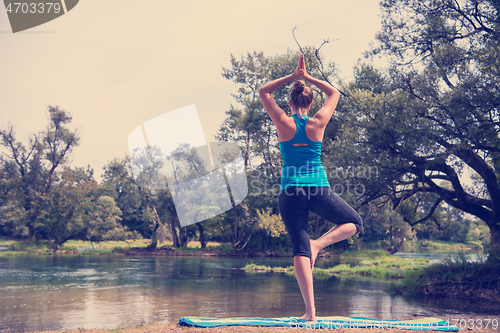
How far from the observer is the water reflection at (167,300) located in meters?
10.2

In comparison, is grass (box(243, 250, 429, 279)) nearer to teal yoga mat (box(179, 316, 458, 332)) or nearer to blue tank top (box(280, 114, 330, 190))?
teal yoga mat (box(179, 316, 458, 332))

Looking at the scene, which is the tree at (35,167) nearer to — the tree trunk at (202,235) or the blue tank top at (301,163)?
the tree trunk at (202,235)

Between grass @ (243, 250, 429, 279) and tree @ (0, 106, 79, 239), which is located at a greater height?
tree @ (0, 106, 79, 239)

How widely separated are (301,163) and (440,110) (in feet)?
36.7

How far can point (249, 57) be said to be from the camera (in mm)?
36750

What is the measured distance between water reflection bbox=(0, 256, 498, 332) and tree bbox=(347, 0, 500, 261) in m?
4.08

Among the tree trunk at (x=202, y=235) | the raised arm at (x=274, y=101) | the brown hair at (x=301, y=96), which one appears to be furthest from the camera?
the tree trunk at (x=202, y=235)

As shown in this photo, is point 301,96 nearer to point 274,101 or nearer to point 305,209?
point 274,101

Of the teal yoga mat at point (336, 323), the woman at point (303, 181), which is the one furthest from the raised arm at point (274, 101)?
the teal yoga mat at point (336, 323)

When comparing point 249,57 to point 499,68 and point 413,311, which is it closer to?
point 499,68

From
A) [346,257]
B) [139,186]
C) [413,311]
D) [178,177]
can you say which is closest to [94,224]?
[139,186]

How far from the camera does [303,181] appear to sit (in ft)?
12.1

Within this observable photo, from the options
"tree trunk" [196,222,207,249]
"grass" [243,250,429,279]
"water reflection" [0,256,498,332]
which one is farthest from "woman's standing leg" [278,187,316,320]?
"tree trunk" [196,222,207,249]

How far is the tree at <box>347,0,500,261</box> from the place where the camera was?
484 inches
